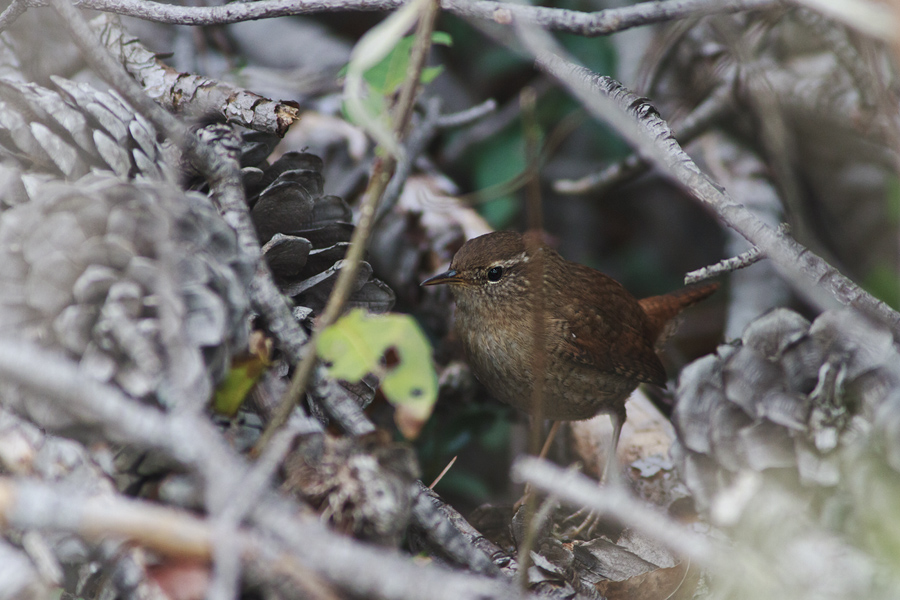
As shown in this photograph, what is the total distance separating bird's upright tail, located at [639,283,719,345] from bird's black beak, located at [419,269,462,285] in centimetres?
97

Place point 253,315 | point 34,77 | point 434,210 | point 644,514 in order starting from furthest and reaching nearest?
point 434,210
point 34,77
point 253,315
point 644,514

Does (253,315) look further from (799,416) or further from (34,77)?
(799,416)

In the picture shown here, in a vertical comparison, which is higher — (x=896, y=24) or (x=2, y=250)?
(x=896, y=24)

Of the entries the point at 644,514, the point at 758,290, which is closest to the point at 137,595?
the point at 644,514

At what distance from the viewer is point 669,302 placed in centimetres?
307

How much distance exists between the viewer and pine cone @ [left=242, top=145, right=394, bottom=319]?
1.51m

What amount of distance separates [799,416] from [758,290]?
1.36 meters

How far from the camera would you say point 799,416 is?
156cm

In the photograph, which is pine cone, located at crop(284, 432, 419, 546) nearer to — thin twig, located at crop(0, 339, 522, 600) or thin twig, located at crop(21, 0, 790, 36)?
thin twig, located at crop(0, 339, 522, 600)

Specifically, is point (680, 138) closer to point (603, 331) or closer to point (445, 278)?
point (603, 331)

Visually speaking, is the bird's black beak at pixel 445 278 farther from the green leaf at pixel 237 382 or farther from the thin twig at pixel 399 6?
the green leaf at pixel 237 382

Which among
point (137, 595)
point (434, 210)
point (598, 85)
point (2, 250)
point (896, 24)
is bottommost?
point (137, 595)

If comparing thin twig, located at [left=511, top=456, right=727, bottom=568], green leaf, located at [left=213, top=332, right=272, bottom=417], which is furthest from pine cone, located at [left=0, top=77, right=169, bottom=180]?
thin twig, located at [left=511, top=456, right=727, bottom=568]

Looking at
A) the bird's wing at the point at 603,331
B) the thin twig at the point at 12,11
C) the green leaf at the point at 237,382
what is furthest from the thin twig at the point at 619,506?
the bird's wing at the point at 603,331
